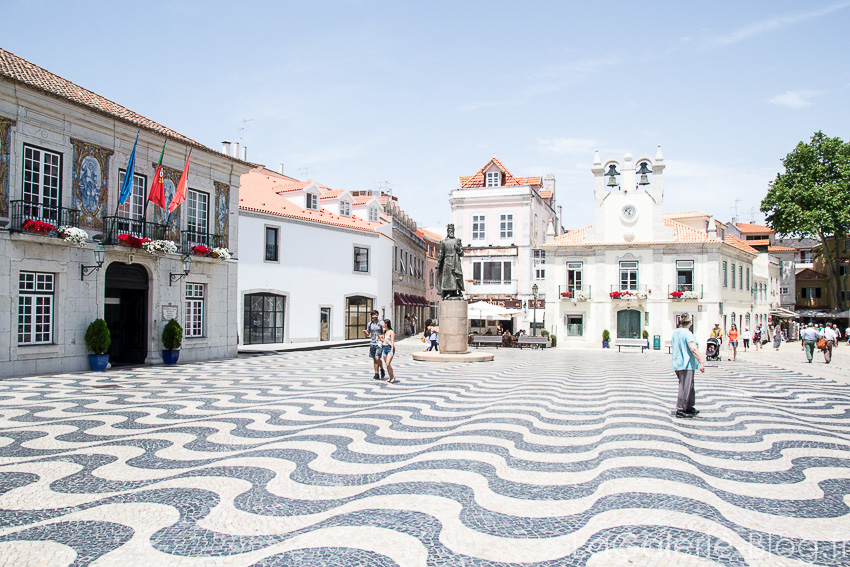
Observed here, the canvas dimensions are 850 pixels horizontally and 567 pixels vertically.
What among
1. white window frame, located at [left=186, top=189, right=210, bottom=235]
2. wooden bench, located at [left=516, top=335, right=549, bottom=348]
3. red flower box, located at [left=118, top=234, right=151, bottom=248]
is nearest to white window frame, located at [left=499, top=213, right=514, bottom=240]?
wooden bench, located at [left=516, top=335, right=549, bottom=348]

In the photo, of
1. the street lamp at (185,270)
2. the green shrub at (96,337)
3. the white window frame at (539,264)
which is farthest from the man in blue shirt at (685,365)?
the white window frame at (539,264)

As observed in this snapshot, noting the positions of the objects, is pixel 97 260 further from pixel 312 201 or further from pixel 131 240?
pixel 312 201

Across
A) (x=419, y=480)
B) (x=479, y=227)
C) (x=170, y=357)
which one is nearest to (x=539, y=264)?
(x=479, y=227)

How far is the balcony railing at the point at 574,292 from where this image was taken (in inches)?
1480

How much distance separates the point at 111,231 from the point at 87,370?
13.5 feet

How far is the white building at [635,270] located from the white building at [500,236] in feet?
16.3

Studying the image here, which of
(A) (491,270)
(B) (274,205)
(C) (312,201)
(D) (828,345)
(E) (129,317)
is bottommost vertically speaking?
(D) (828,345)

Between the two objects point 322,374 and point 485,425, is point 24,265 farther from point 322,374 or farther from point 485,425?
point 485,425

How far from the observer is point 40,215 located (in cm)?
1623

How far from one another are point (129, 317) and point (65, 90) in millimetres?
7262

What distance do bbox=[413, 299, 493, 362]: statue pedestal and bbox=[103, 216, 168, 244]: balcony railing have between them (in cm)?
972

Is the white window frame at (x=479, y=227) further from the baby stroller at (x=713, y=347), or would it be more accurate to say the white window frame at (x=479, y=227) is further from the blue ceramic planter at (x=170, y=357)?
the blue ceramic planter at (x=170, y=357)

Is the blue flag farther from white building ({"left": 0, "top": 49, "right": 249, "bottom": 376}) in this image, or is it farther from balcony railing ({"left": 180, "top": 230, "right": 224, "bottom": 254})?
balcony railing ({"left": 180, "top": 230, "right": 224, "bottom": 254})

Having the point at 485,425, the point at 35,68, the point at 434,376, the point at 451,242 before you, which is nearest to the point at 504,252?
the point at 451,242
